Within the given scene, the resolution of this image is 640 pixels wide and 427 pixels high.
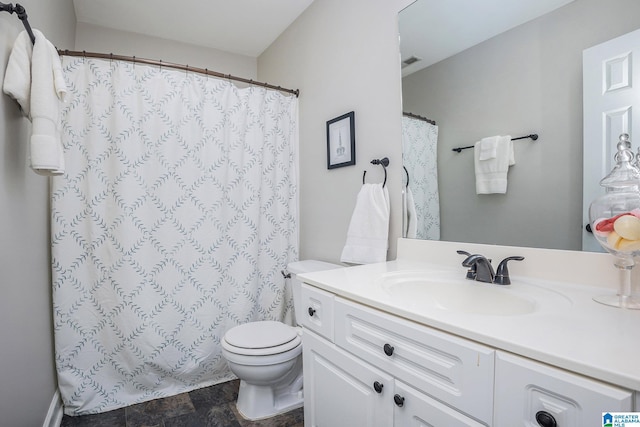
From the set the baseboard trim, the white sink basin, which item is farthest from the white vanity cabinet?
the baseboard trim

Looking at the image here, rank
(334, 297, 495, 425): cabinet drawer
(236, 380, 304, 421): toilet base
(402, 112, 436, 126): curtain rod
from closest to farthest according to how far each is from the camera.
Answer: (334, 297, 495, 425): cabinet drawer, (402, 112, 436, 126): curtain rod, (236, 380, 304, 421): toilet base

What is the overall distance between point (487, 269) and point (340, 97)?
1293 mm

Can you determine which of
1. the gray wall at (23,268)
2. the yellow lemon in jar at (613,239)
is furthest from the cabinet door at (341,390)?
the gray wall at (23,268)

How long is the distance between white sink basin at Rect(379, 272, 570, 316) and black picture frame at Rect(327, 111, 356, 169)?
0.84 m

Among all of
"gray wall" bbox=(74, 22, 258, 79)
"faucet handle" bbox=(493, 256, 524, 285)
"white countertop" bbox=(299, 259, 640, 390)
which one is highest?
"gray wall" bbox=(74, 22, 258, 79)

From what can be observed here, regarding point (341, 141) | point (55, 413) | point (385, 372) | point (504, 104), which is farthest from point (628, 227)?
point (55, 413)

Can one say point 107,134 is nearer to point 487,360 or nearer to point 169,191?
point 169,191

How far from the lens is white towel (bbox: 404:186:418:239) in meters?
1.50

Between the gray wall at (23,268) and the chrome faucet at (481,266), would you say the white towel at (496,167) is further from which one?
the gray wall at (23,268)

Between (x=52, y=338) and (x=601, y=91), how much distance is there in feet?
8.48

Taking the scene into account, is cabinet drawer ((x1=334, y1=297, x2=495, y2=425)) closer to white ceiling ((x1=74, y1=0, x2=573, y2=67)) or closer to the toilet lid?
the toilet lid

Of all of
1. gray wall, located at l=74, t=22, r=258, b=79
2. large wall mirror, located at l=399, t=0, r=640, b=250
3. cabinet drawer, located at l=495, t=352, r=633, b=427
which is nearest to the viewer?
cabinet drawer, located at l=495, t=352, r=633, b=427

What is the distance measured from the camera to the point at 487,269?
1.08 meters

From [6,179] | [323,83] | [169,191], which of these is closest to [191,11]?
[323,83]
